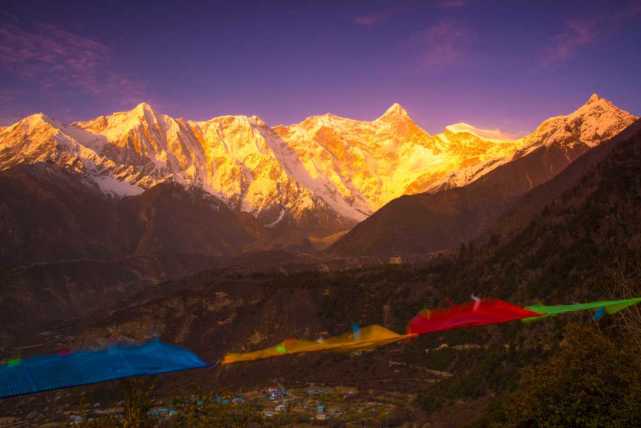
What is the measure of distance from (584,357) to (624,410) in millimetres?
3424

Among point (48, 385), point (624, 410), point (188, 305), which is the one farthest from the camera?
point (188, 305)

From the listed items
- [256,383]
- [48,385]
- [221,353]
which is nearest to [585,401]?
[48,385]

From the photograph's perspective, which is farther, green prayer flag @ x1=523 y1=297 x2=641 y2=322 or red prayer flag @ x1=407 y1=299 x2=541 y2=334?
green prayer flag @ x1=523 y1=297 x2=641 y2=322

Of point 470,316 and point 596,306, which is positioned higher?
point 596,306

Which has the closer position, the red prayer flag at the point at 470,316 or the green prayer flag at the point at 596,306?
the red prayer flag at the point at 470,316

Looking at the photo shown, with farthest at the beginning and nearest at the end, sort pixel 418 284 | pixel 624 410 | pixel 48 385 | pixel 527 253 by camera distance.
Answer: pixel 418 284
pixel 527 253
pixel 624 410
pixel 48 385

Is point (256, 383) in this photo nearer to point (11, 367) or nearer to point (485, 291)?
point (485, 291)

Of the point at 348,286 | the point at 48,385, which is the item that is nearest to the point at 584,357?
the point at 48,385

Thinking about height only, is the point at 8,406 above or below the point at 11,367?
below

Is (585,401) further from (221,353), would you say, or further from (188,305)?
(188,305)

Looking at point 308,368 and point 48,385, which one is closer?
point 48,385

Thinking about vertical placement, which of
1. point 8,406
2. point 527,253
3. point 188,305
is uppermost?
point 527,253

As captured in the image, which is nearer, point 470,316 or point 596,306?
point 470,316

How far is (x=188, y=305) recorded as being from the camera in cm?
19325
